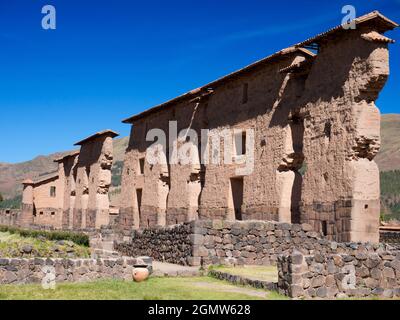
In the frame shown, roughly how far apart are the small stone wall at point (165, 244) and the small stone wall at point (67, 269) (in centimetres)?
340

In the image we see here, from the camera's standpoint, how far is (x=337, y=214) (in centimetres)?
1802

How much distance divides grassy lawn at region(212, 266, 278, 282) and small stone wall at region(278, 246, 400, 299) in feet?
7.31

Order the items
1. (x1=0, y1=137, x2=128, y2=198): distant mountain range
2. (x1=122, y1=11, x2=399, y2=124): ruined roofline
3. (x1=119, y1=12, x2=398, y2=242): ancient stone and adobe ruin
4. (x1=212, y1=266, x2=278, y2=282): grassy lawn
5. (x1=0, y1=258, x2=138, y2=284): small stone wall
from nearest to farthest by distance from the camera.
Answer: (x1=0, y1=258, x2=138, y2=284): small stone wall
(x1=212, y1=266, x2=278, y2=282): grassy lawn
(x1=122, y1=11, x2=399, y2=124): ruined roofline
(x1=119, y1=12, x2=398, y2=242): ancient stone and adobe ruin
(x1=0, y1=137, x2=128, y2=198): distant mountain range

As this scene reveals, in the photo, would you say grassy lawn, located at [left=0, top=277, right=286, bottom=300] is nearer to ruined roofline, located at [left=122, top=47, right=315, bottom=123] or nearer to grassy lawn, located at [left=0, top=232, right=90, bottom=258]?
grassy lawn, located at [left=0, top=232, right=90, bottom=258]

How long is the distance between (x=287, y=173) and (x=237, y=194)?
411 cm

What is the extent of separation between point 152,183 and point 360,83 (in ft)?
54.3

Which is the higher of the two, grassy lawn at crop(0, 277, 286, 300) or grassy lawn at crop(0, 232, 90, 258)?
grassy lawn at crop(0, 232, 90, 258)

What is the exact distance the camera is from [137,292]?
10.7 metres

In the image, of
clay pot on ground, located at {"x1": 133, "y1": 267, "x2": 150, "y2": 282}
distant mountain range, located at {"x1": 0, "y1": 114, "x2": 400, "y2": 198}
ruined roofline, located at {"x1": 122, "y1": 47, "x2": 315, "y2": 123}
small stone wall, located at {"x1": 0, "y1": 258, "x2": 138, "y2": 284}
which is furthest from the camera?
distant mountain range, located at {"x1": 0, "y1": 114, "x2": 400, "y2": 198}

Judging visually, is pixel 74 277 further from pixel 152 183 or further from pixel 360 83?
pixel 152 183

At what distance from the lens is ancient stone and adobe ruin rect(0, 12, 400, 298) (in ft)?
41.6

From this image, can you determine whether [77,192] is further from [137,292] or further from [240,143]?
[137,292]

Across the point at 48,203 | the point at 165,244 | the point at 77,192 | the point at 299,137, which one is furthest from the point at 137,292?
the point at 48,203

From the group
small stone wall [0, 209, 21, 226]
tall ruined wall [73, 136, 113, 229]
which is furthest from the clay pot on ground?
small stone wall [0, 209, 21, 226]
